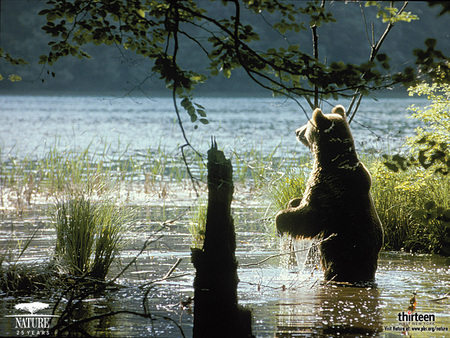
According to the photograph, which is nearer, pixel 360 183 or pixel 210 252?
pixel 210 252

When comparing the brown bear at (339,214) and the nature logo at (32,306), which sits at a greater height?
the brown bear at (339,214)

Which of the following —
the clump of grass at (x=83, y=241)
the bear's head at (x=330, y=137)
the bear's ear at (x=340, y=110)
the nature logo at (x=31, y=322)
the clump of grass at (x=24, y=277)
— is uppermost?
the bear's ear at (x=340, y=110)

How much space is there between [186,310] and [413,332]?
1961 millimetres

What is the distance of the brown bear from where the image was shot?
6.27 m

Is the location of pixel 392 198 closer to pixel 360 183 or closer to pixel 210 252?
pixel 360 183

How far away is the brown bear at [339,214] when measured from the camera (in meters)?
6.27

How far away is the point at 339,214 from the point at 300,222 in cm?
42

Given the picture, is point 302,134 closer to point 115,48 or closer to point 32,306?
point 32,306

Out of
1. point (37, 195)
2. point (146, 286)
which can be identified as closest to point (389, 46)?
point (37, 195)

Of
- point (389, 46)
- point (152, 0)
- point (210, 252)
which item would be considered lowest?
point (210, 252)

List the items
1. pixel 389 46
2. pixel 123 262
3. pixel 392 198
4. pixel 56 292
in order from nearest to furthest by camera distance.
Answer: pixel 56 292
pixel 123 262
pixel 392 198
pixel 389 46

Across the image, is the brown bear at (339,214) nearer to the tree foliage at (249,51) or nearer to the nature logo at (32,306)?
the tree foliage at (249,51)

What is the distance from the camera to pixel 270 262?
7645mm

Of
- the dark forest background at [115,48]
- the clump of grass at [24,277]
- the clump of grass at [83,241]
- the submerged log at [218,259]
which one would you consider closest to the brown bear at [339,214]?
the submerged log at [218,259]
